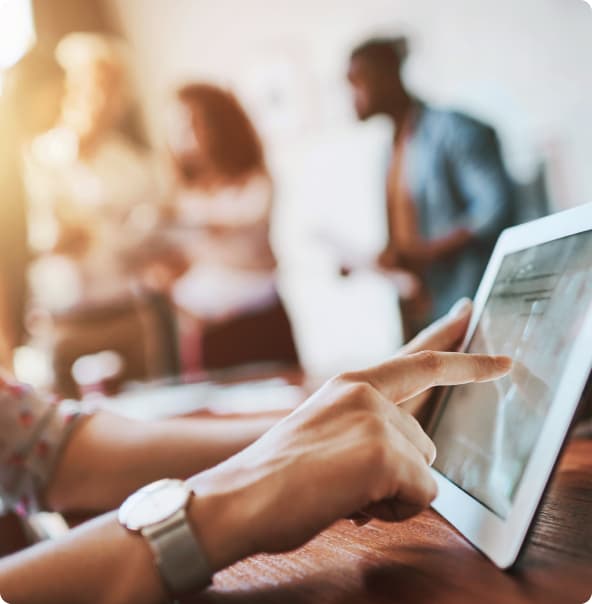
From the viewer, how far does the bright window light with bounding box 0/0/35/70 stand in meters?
1.53

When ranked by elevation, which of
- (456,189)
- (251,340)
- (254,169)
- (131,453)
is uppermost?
(254,169)

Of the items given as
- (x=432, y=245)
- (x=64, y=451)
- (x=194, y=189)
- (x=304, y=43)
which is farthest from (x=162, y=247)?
(x=64, y=451)

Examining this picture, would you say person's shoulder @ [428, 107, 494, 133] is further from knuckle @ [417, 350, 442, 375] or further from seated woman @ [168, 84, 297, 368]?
knuckle @ [417, 350, 442, 375]

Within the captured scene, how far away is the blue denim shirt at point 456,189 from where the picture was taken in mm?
1216

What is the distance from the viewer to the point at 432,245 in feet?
4.44

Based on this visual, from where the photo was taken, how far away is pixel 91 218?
2.01 metres

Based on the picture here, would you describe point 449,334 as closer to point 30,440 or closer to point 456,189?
point 30,440

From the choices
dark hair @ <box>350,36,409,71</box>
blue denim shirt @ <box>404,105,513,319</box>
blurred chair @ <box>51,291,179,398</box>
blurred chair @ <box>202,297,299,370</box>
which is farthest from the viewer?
blurred chair @ <box>51,291,179,398</box>

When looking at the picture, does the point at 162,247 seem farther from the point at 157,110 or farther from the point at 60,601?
the point at 60,601

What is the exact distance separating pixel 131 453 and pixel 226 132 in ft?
4.79

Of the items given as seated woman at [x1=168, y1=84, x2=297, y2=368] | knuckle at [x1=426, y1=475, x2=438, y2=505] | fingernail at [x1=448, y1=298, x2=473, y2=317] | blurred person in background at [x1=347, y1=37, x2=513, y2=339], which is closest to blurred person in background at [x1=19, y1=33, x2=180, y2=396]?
seated woman at [x1=168, y1=84, x2=297, y2=368]

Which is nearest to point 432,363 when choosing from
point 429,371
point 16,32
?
point 429,371

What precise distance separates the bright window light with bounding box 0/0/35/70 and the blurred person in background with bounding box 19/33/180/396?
0.14 m

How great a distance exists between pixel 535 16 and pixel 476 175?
0.96 ft
